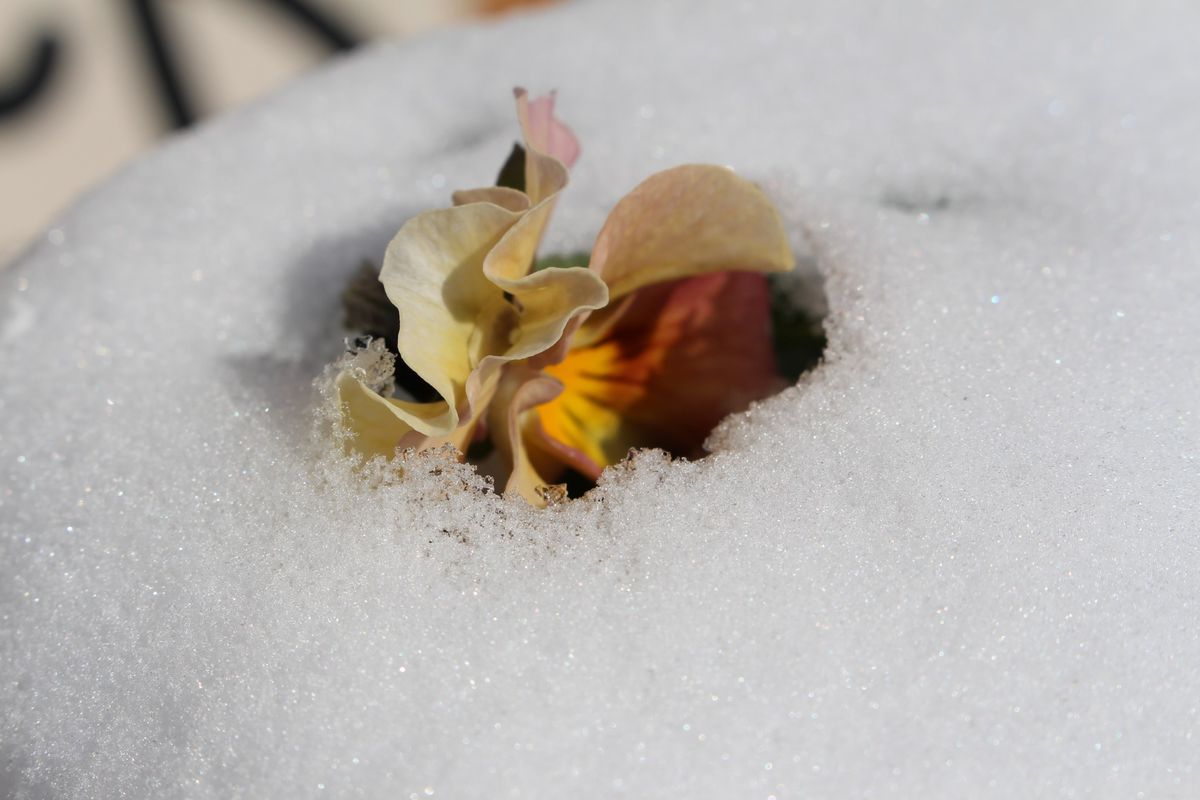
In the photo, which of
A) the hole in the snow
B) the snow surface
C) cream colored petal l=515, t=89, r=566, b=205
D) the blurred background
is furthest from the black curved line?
cream colored petal l=515, t=89, r=566, b=205

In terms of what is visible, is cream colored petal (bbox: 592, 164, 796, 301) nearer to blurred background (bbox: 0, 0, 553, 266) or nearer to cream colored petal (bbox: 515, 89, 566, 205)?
cream colored petal (bbox: 515, 89, 566, 205)

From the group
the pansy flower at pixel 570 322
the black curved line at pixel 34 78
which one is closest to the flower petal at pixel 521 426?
the pansy flower at pixel 570 322

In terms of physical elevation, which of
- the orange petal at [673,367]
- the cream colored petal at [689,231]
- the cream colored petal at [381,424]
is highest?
the cream colored petal at [689,231]

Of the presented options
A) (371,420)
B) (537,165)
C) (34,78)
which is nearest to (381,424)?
(371,420)

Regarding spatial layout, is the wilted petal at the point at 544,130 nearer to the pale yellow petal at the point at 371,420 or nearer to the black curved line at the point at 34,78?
the pale yellow petal at the point at 371,420

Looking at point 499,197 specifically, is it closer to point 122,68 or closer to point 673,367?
point 673,367
